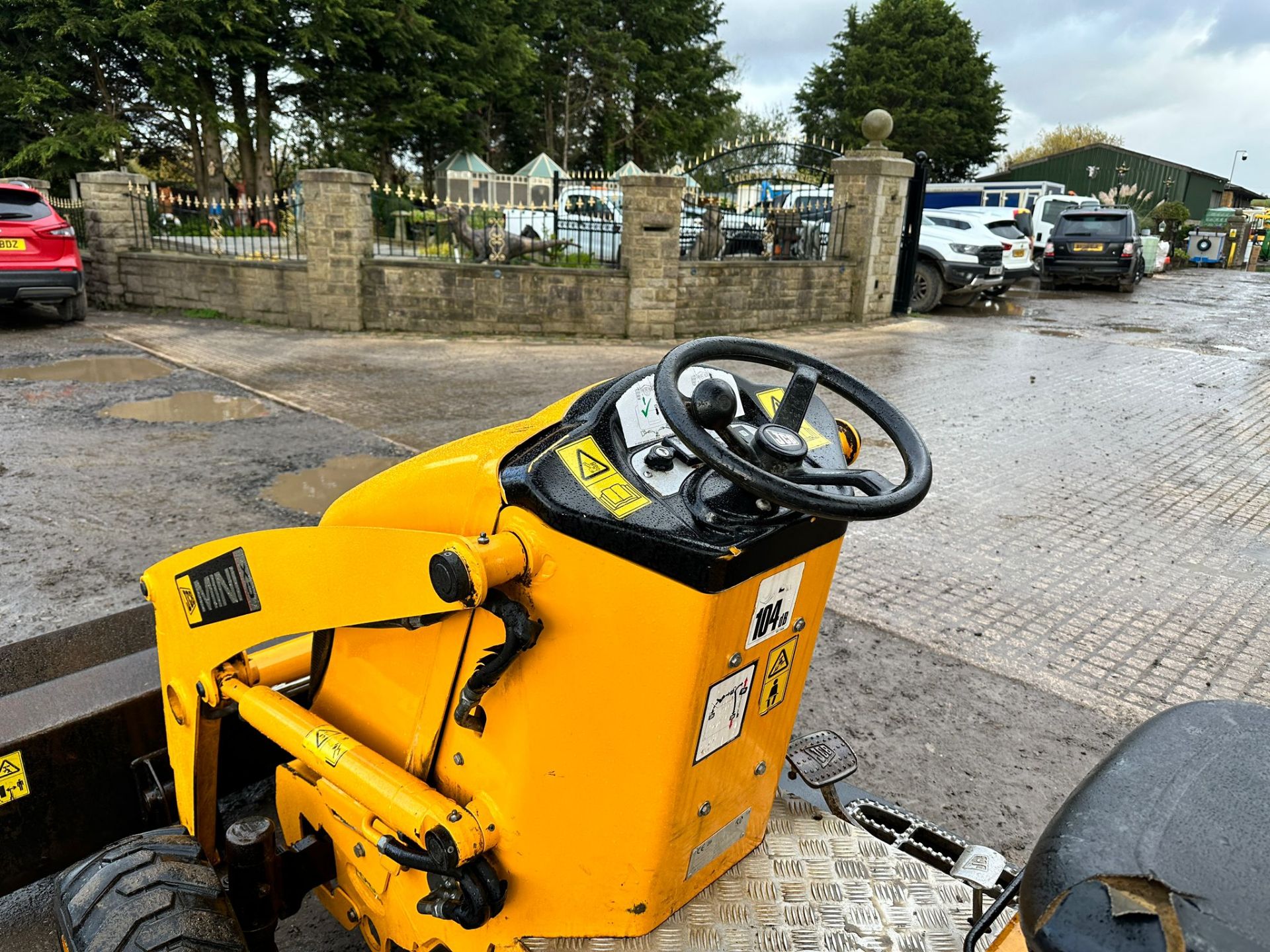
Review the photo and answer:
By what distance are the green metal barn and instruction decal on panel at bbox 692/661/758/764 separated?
48260 mm

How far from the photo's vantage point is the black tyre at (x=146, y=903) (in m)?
1.75

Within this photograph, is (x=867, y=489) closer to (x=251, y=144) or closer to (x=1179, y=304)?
(x=1179, y=304)

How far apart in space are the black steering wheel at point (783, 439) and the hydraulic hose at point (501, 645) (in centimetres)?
42

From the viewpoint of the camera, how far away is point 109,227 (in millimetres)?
14047

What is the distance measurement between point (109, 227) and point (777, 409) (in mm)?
15394

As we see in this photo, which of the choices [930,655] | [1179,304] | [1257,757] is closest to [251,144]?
[1179,304]

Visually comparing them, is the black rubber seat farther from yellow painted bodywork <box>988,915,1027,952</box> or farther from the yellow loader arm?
the yellow loader arm

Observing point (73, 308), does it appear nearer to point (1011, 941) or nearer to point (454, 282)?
point (454, 282)

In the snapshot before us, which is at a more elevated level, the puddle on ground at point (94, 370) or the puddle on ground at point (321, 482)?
the puddle on ground at point (321, 482)

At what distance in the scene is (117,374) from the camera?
370 inches

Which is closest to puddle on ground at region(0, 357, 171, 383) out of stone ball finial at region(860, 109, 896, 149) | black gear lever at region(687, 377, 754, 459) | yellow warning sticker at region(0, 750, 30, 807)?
yellow warning sticker at region(0, 750, 30, 807)

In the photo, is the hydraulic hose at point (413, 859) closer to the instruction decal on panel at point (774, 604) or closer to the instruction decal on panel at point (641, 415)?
the instruction decal on panel at point (774, 604)

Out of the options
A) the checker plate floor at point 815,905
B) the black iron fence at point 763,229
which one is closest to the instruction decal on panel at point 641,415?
the checker plate floor at point 815,905

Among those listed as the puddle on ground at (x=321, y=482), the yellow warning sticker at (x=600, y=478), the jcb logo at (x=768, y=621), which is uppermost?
the yellow warning sticker at (x=600, y=478)
